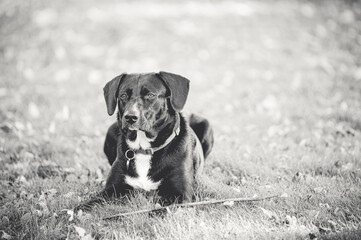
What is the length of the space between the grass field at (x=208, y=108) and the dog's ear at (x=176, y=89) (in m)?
0.96

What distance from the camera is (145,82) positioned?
3.69 meters

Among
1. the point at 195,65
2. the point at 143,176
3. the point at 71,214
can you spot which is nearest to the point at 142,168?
the point at 143,176

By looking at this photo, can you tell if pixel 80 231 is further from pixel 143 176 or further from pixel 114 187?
pixel 143 176

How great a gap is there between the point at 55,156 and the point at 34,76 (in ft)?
13.1

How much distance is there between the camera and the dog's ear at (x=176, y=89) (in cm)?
363

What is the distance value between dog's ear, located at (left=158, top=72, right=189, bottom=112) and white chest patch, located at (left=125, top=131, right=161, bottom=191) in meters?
0.47

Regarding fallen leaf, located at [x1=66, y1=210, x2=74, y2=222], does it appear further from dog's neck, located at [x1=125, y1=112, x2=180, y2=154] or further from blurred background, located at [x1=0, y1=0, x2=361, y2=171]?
blurred background, located at [x1=0, y1=0, x2=361, y2=171]

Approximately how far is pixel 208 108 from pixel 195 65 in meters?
2.55

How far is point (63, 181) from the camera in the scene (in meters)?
4.40

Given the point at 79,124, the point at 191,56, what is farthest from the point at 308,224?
the point at 191,56

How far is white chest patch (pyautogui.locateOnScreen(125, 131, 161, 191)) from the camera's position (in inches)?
147

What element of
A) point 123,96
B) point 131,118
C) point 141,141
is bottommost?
point 141,141

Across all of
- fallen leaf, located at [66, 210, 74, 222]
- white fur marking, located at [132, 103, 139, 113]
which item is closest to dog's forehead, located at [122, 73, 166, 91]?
white fur marking, located at [132, 103, 139, 113]

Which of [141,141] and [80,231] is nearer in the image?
[80,231]
